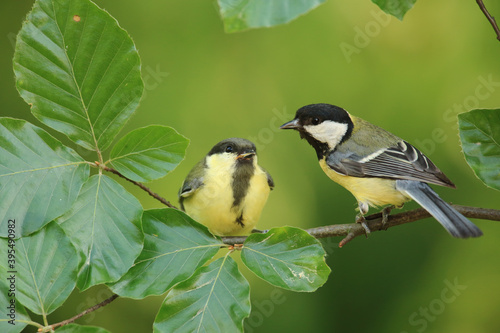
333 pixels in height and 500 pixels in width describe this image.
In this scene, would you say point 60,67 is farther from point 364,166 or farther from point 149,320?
point 149,320

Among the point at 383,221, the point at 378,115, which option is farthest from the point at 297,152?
the point at 383,221

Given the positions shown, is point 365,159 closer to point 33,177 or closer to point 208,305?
point 208,305

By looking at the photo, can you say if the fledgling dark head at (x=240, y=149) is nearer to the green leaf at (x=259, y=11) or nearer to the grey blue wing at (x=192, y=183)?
the grey blue wing at (x=192, y=183)

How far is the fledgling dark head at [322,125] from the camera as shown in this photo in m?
1.28

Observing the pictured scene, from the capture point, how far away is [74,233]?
2.79 ft

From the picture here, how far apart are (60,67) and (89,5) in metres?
0.11

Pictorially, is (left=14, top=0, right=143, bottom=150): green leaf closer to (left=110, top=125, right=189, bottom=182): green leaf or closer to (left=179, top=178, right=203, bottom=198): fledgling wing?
(left=110, top=125, right=189, bottom=182): green leaf

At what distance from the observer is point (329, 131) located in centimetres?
135

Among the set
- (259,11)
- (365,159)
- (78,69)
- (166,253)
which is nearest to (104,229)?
(166,253)

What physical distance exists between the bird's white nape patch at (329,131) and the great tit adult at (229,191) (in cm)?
20

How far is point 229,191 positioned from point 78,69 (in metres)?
0.68

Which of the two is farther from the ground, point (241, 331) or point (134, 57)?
point (134, 57)

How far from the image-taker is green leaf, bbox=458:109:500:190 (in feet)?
3.13

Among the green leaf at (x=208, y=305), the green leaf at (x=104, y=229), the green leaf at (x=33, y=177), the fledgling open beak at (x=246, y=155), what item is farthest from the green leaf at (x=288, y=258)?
the fledgling open beak at (x=246, y=155)
